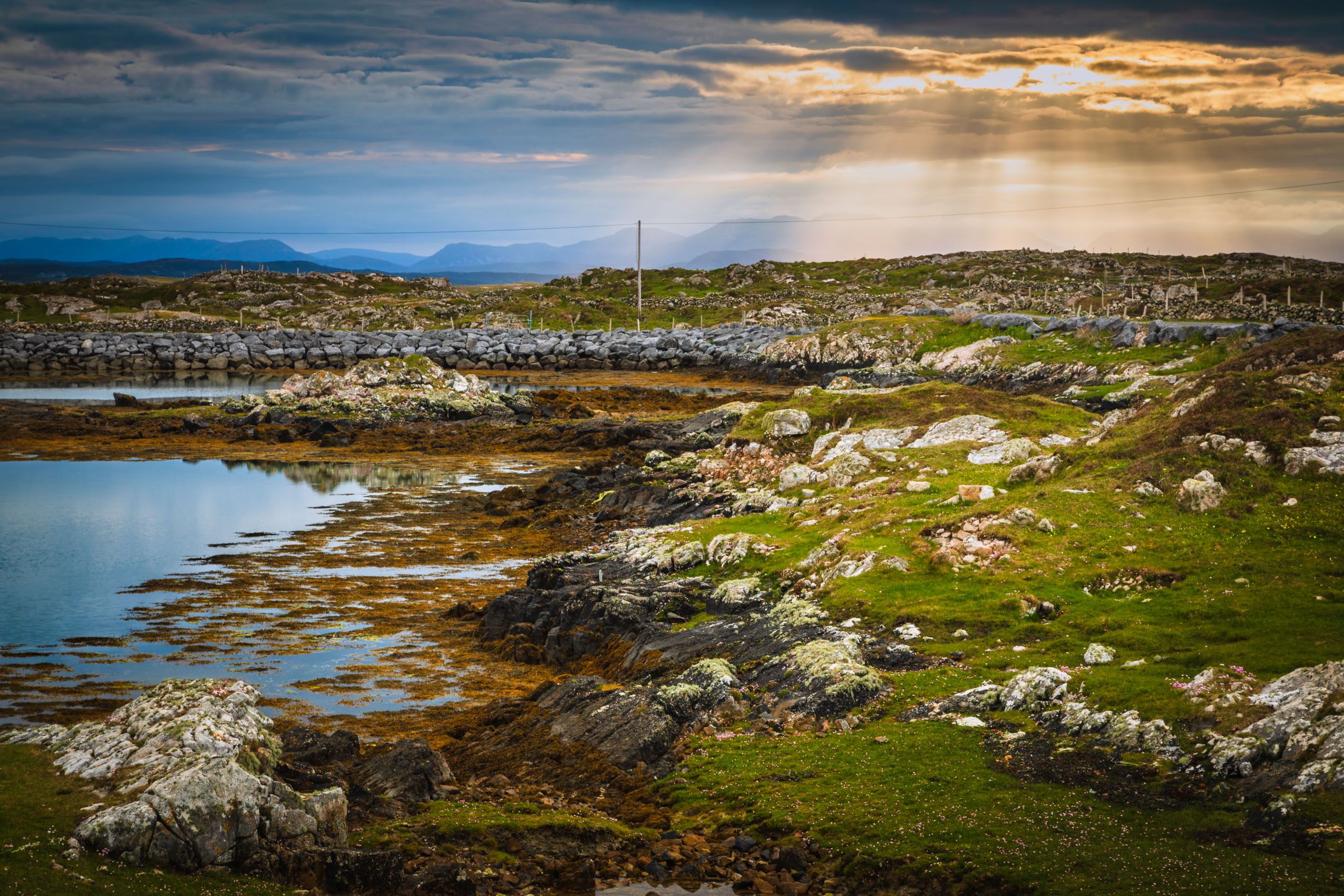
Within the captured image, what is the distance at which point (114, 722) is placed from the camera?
15117mm

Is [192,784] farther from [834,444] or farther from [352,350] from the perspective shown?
[352,350]

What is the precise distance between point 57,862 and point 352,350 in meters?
113

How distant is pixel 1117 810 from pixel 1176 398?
64.1 ft

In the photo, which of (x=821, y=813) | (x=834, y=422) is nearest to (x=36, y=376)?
(x=834, y=422)

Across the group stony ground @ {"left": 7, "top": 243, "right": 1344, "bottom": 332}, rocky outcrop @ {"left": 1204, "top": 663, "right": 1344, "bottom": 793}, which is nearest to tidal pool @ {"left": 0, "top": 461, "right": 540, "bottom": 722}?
rocky outcrop @ {"left": 1204, "top": 663, "right": 1344, "bottom": 793}

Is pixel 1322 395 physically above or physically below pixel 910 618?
above

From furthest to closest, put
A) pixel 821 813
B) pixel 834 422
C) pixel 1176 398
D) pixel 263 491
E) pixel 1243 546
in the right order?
pixel 263 491 < pixel 834 422 < pixel 1176 398 < pixel 1243 546 < pixel 821 813

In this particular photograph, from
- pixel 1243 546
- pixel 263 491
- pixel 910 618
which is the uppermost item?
pixel 1243 546

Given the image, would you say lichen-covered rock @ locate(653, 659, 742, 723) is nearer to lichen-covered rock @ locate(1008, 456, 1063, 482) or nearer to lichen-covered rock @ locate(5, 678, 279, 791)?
lichen-covered rock @ locate(5, 678, 279, 791)

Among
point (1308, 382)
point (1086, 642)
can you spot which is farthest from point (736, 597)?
point (1308, 382)

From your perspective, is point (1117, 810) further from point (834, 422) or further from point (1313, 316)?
point (1313, 316)

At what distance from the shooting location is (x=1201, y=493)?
2330cm

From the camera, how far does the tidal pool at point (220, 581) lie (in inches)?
1011

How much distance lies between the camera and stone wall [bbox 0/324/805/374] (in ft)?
375
